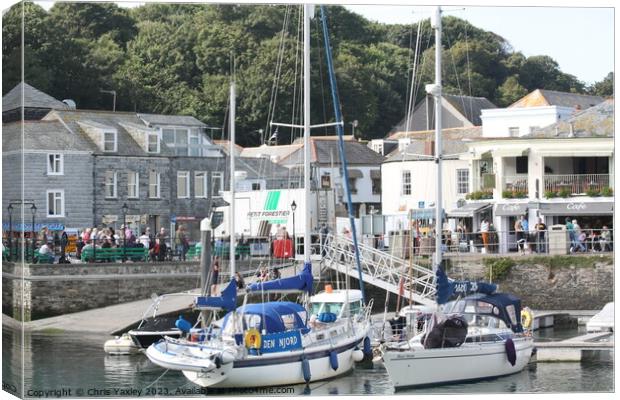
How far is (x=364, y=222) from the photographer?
5297 cm

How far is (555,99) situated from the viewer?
54094 mm

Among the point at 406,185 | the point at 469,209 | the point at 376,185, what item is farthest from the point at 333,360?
the point at 376,185

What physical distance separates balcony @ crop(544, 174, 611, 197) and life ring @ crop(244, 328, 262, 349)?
21.4 m

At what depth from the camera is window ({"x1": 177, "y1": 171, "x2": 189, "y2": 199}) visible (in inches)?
2026

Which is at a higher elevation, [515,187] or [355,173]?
[355,173]

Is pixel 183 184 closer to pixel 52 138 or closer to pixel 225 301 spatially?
pixel 52 138

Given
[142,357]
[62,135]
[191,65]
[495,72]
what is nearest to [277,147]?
[191,65]

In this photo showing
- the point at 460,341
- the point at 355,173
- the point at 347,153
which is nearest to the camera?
the point at 460,341

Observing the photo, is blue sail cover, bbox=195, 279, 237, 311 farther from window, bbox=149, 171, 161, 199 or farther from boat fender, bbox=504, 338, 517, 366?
window, bbox=149, 171, 161, 199

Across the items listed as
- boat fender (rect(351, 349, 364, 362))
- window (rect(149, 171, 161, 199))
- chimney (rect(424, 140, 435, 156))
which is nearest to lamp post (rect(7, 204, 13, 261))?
boat fender (rect(351, 349, 364, 362))

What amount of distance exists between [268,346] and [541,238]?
19587mm

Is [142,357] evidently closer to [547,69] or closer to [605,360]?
[605,360]

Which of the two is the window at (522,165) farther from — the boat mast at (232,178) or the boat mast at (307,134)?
the boat mast at (307,134)

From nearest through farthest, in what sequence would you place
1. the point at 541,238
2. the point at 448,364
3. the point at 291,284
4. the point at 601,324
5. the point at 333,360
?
1. the point at 448,364
2. the point at 333,360
3. the point at 291,284
4. the point at 601,324
5. the point at 541,238
